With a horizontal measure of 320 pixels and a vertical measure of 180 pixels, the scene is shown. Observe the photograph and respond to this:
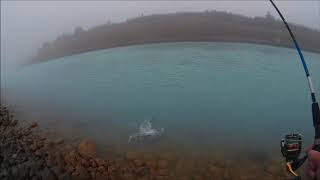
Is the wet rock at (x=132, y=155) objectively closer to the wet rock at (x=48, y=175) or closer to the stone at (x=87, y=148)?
the stone at (x=87, y=148)

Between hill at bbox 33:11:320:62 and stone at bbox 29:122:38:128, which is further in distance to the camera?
stone at bbox 29:122:38:128

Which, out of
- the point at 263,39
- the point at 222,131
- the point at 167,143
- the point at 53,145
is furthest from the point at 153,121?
the point at 263,39

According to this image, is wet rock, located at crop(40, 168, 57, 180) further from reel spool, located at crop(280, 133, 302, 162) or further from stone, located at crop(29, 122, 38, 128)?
reel spool, located at crop(280, 133, 302, 162)

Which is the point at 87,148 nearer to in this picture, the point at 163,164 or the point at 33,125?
the point at 163,164

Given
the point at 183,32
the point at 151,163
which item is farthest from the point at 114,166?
the point at 183,32

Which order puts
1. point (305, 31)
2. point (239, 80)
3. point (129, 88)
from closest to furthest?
1. point (305, 31)
2. point (239, 80)
3. point (129, 88)

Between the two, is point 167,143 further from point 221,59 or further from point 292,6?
point 292,6

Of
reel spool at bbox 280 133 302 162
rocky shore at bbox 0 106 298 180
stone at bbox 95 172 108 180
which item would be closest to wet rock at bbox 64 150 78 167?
rocky shore at bbox 0 106 298 180
